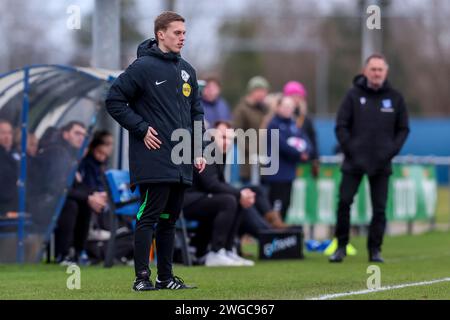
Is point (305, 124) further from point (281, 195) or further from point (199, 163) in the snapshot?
point (199, 163)

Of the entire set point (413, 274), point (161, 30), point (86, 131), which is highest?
point (161, 30)

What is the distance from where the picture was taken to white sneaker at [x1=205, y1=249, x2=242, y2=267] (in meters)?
12.6

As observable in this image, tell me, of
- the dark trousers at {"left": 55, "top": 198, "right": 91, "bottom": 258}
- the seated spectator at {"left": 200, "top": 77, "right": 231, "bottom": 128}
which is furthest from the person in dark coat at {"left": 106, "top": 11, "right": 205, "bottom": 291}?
the seated spectator at {"left": 200, "top": 77, "right": 231, "bottom": 128}

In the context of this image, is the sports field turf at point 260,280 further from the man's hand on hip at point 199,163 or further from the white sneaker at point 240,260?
the man's hand on hip at point 199,163

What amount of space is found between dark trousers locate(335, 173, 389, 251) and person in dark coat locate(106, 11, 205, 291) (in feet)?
14.4

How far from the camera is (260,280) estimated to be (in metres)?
10.3

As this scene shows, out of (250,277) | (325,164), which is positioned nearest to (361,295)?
(250,277)

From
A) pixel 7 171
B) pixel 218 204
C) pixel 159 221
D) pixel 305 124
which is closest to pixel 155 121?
pixel 159 221

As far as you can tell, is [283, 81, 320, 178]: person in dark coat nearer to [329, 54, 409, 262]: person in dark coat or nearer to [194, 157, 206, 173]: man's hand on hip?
[329, 54, 409, 262]: person in dark coat

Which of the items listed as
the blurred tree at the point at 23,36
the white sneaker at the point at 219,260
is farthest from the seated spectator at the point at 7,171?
the blurred tree at the point at 23,36

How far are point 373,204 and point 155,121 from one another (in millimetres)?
4880

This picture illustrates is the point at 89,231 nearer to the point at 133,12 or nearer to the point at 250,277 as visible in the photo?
the point at 250,277

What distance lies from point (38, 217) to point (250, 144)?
440cm

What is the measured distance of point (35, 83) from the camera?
13039 mm
